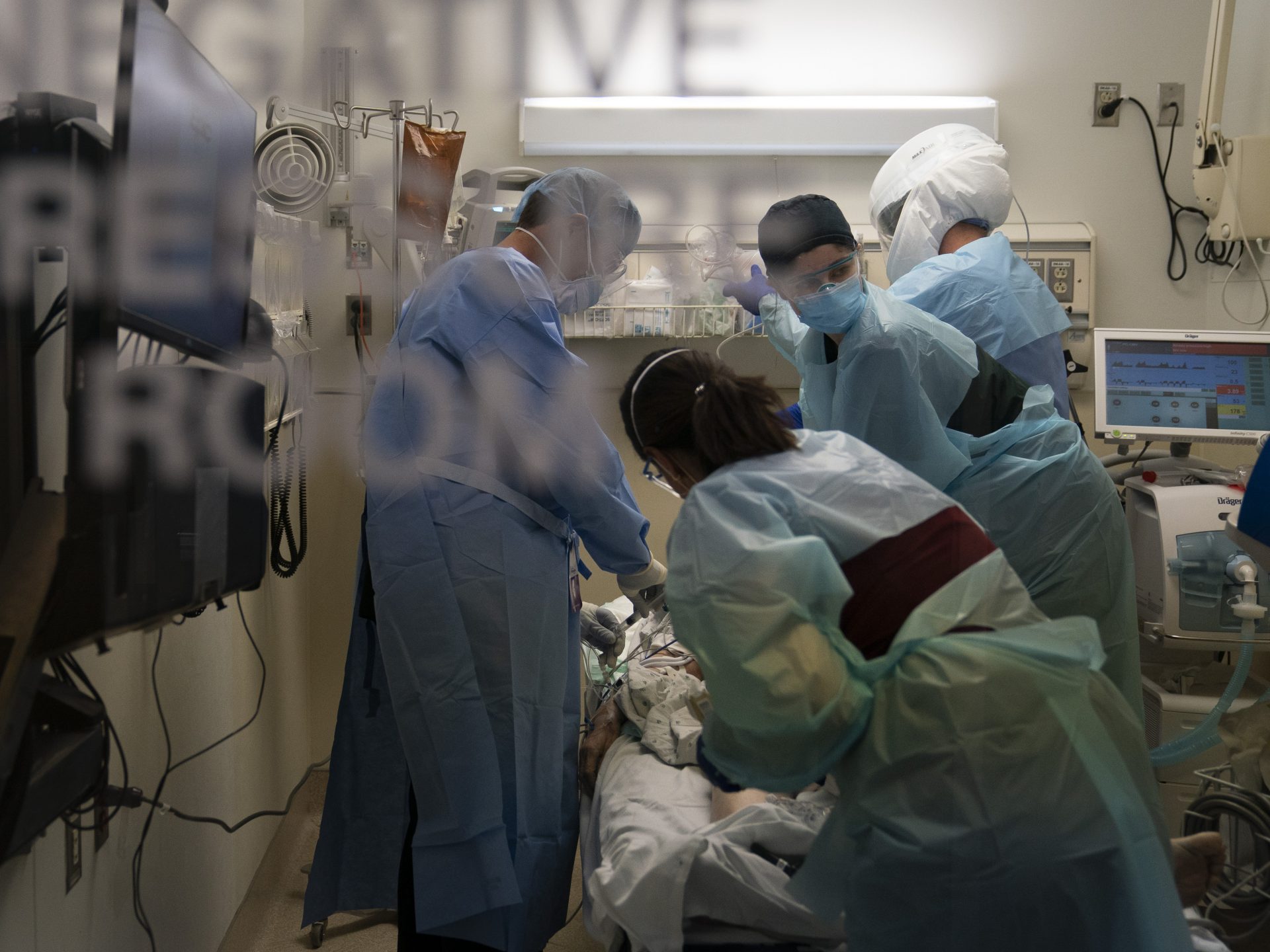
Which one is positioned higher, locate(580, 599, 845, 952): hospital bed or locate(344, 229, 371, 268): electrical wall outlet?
locate(344, 229, 371, 268): electrical wall outlet

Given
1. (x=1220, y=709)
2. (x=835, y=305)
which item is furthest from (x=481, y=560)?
(x=1220, y=709)

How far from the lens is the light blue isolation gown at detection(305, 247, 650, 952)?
1.69 metres

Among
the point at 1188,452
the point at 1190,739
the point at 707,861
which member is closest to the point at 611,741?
the point at 707,861

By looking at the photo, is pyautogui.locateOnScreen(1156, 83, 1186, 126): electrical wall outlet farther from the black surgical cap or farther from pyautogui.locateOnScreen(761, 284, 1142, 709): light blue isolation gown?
the black surgical cap

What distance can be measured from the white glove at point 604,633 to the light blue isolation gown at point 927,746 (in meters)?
1.10

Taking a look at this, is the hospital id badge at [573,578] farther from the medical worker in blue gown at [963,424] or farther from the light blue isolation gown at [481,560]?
the medical worker in blue gown at [963,424]

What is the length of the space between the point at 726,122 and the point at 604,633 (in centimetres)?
116

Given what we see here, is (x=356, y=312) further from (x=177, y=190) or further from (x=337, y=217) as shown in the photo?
(x=177, y=190)

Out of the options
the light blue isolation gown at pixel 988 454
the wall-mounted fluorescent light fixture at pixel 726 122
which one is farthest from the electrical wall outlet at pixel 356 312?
the light blue isolation gown at pixel 988 454

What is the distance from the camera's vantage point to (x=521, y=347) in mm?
1702

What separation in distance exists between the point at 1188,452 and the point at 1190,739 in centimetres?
79

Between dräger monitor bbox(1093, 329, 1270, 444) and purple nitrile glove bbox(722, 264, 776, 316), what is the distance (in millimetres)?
1101

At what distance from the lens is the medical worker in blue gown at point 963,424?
1.78m

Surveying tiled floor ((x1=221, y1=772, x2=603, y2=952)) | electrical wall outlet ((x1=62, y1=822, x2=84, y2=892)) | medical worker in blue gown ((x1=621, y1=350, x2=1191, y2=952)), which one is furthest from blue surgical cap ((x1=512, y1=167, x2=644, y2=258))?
tiled floor ((x1=221, y1=772, x2=603, y2=952))
